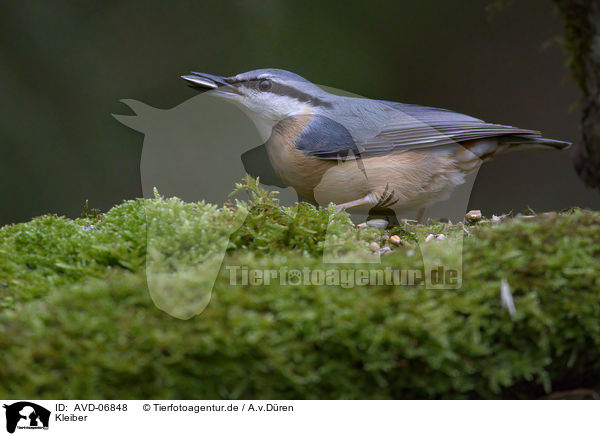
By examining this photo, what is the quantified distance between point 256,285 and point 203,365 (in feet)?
0.76

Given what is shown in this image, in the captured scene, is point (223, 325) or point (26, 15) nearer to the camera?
point (223, 325)

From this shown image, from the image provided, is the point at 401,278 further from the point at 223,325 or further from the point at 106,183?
the point at 106,183

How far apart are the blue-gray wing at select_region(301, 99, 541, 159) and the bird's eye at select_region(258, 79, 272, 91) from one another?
0.94 ft

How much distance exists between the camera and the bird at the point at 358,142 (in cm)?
228

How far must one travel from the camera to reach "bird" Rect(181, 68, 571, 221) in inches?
89.8

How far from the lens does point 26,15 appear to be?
3879mm

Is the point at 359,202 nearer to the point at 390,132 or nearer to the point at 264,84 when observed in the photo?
the point at 390,132

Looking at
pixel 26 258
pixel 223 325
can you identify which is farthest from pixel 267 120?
pixel 223 325

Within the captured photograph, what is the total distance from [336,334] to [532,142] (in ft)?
5.56
